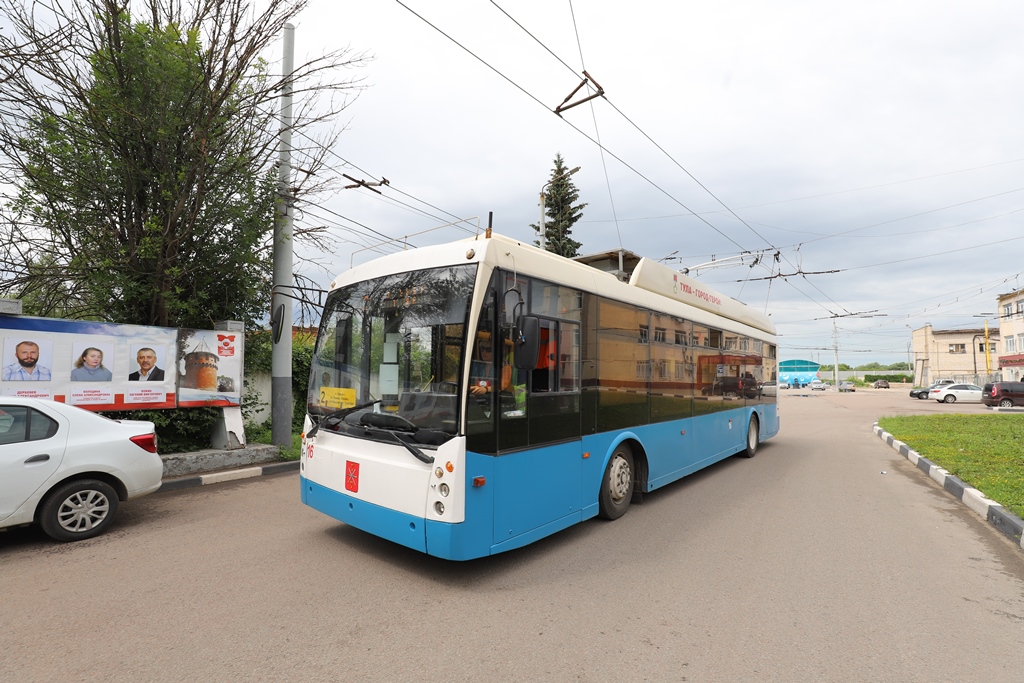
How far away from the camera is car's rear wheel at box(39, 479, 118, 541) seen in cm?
517

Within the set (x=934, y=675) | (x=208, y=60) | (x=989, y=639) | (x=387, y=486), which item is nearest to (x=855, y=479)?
(x=989, y=639)

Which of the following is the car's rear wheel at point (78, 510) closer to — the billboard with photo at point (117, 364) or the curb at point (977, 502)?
the billboard with photo at point (117, 364)

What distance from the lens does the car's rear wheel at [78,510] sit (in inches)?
203

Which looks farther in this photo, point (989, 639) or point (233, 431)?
point (233, 431)

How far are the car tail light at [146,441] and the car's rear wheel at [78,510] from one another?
1.56 feet

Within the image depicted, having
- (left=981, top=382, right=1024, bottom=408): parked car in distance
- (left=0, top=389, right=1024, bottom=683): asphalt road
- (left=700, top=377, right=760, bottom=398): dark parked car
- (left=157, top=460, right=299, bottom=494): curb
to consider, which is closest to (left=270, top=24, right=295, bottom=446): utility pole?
(left=157, top=460, right=299, bottom=494): curb

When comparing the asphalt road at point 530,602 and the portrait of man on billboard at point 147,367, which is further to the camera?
the portrait of man on billboard at point 147,367

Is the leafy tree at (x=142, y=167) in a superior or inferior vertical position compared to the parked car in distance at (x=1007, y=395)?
superior

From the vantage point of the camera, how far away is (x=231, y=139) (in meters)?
9.05

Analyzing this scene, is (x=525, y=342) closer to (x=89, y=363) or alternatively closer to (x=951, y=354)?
A: (x=89, y=363)

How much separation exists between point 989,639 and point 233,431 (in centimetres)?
997

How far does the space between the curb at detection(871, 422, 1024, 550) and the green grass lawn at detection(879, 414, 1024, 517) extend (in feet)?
0.35

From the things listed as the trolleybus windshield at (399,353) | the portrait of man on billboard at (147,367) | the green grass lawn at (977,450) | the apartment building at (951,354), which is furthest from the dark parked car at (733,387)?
the apartment building at (951,354)

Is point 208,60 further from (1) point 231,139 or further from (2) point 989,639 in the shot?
(2) point 989,639
